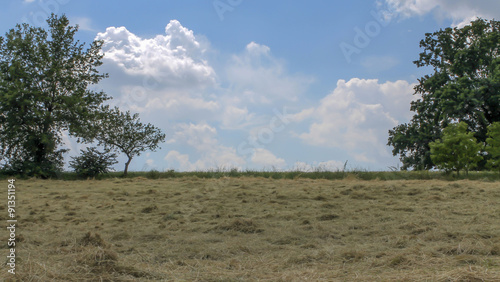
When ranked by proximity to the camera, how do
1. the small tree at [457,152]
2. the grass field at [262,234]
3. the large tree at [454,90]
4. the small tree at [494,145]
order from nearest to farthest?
the grass field at [262,234] < the small tree at [457,152] < the small tree at [494,145] < the large tree at [454,90]

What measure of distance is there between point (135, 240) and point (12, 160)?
17.8 meters

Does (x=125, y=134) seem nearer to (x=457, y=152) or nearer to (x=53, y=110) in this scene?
(x=53, y=110)

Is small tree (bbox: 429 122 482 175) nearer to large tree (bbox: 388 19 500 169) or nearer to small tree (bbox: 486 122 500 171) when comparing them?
small tree (bbox: 486 122 500 171)

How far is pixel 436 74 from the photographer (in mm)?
24406

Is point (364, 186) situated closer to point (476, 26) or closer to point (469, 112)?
point (469, 112)

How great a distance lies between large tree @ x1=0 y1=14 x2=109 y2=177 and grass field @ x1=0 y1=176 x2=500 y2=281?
10.1 metres

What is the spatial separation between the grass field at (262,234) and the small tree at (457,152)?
21.5 feet

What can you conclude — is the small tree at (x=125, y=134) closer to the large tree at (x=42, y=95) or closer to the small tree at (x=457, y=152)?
the large tree at (x=42, y=95)

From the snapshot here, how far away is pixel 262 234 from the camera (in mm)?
6527

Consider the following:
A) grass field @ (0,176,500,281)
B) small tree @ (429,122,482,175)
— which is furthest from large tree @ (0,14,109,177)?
small tree @ (429,122,482,175)

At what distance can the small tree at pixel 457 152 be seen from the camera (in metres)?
17.0

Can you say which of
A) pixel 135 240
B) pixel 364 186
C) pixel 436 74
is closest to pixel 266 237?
pixel 135 240

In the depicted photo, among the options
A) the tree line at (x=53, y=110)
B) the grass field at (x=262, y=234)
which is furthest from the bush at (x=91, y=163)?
the grass field at (x=262, y=234)

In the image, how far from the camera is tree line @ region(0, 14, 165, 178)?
65.7 ft
